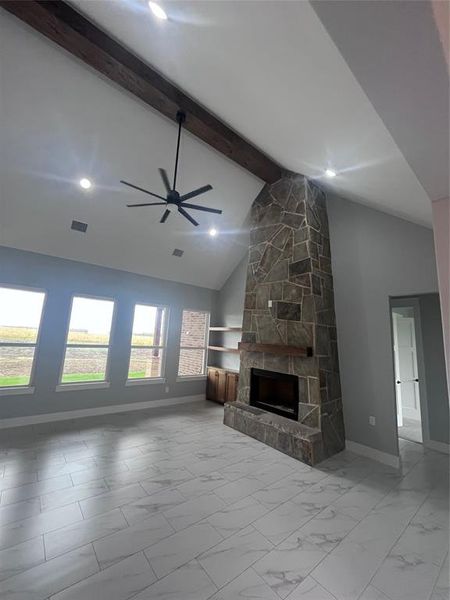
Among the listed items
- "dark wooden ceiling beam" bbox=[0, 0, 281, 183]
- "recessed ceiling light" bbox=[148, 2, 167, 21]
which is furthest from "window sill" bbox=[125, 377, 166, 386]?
"recessed ceiling light" bbox=[148, 2, 167, 21]

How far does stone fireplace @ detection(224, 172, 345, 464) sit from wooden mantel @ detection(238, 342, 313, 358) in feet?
0.05

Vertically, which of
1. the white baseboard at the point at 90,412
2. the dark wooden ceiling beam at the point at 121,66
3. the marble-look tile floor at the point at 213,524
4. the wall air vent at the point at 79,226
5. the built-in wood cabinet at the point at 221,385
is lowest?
the marble-look tile floor at the point at 213,524

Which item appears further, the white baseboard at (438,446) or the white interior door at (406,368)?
the white interior door at (406,368)

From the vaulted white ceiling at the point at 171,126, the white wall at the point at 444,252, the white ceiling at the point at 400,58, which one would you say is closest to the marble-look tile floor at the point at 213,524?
the white wall at the point at 444,252

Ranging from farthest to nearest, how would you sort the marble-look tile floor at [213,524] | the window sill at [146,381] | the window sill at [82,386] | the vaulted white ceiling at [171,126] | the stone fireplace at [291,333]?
the window sill at [146,381] → the window sill at [82,386] → the stone fireplace at [291,333] → the vaulted white ceiling at [171,126] → the marble-look tile floor at [213,524]

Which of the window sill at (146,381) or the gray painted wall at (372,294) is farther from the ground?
the gray painted wall at (372,294)

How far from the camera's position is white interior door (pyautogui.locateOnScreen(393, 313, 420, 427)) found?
514 cm

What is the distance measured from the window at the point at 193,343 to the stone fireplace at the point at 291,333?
2199 mm

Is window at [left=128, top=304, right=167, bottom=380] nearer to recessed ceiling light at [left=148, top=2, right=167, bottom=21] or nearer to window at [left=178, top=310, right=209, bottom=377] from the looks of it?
window at [left=178, top=310, right=209, bottom=377]

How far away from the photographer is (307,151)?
3.21 meters

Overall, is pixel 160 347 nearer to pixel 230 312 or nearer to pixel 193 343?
pixel 193 343

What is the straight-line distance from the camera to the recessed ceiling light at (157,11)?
2.10 meters

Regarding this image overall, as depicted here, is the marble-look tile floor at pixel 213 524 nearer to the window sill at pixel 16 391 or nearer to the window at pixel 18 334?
the window sill at pixel 16 391

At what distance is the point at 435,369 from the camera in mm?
4152
